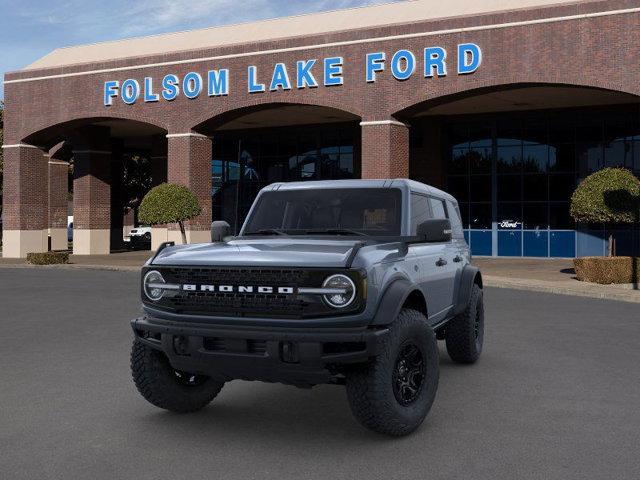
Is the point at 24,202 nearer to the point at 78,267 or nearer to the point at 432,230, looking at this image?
the point at 78,267

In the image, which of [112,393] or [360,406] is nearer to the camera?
[360,406]

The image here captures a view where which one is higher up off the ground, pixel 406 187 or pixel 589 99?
pixel 589 99

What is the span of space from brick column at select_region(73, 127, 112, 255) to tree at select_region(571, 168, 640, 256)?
2628 centimetres

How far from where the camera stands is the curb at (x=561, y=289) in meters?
17.6

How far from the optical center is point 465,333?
8.50m

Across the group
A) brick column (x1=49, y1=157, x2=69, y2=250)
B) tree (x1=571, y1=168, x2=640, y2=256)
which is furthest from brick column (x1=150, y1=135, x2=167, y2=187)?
tree (x1=571, y1=168, x2=640, y2=256)

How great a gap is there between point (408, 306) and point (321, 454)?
62.1 inches

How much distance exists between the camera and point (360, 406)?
544 centimetres

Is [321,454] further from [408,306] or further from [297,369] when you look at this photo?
[408,306]

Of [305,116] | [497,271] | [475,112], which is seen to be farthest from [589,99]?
[305,116]

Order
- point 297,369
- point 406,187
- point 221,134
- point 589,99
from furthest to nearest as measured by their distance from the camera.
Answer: point 221,134, point 589,99, point 406,187, point 297,369

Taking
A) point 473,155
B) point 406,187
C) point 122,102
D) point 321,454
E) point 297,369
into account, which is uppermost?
point 122,102

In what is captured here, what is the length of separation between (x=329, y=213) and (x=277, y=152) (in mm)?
34941

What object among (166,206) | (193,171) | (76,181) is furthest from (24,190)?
(166,206)
